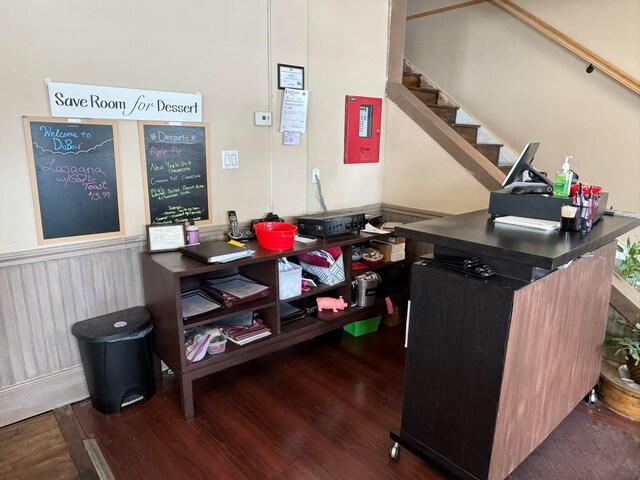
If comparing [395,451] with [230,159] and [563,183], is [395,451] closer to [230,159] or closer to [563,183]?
[563,183]

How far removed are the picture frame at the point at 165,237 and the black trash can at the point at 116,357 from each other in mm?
354

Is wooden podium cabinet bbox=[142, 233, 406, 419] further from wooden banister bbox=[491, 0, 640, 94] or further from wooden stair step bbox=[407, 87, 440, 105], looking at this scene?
wooden banister bbox=[491, 0, 640, 94]

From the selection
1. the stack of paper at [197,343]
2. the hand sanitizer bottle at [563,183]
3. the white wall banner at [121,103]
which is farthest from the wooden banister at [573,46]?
the stack of paper at [197,343]

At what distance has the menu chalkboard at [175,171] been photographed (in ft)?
7.54

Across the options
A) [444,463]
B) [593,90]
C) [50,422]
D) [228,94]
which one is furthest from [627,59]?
[50,422]

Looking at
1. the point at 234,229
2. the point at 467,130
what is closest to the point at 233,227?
the point at 234,229

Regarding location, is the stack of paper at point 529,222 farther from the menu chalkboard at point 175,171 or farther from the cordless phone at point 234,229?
the menu chalkboard at point 175,171

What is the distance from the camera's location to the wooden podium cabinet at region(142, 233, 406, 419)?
209 cm

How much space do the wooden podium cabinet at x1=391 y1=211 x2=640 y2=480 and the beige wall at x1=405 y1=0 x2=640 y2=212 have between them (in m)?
1.77

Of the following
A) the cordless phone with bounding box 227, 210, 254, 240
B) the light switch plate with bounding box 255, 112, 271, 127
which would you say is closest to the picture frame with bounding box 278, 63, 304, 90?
the light switch plate with bounding box 255, 112, 271, 127

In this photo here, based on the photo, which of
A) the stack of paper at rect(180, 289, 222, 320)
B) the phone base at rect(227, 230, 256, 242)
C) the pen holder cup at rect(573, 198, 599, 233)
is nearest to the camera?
the pen holder cup at rect(573, 198, 599, 233)

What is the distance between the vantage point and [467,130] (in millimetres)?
4008

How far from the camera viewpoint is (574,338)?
1903 millimetres

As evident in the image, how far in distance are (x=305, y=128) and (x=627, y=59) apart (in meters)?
2.43
